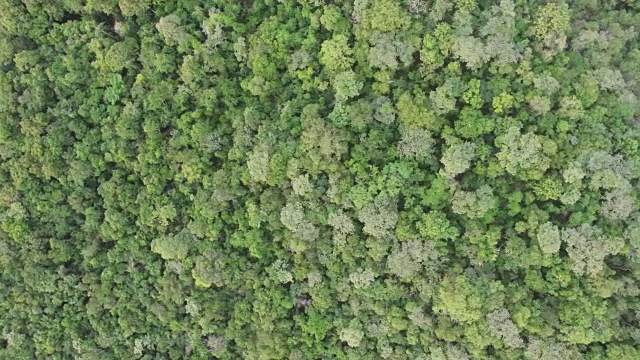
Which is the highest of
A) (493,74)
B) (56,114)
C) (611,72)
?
(611,72)

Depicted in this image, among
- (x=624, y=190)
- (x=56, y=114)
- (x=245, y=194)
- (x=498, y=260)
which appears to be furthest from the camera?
(x=56, y=114)

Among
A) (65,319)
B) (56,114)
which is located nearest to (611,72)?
(56,114)

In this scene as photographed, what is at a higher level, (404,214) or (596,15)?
(596,15)

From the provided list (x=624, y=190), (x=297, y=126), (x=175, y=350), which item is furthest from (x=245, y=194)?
(x=624, y=190)

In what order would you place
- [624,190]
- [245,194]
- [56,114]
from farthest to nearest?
[56,114] < [245,194] < [624,190]

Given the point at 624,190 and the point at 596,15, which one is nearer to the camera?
the point at 624,190

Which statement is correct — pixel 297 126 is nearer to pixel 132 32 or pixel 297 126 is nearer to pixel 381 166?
pixel 381 166

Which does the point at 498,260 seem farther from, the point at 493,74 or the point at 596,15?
the point at 596,15
